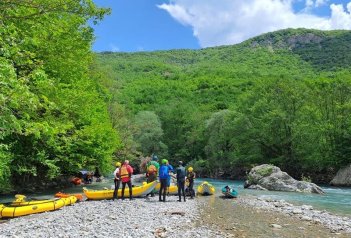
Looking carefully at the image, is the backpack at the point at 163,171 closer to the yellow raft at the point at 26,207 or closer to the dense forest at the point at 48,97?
the dense forest at the point at 48,97

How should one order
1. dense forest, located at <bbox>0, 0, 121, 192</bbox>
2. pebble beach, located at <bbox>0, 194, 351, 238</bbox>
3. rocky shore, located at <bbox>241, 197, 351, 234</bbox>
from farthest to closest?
1. rocky shore, located at <bbox>241, 197, 351, 234</bbox>
2. pebble beach, located at <bbox>0, 194, 351, 238</bbox>
3. dense forest, located at <bbox>0, 0, 121, 192</bbox>

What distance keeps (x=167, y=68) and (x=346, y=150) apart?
117m

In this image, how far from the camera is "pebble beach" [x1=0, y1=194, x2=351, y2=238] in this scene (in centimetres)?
1278

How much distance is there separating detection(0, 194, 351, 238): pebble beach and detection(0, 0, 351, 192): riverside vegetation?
358cm

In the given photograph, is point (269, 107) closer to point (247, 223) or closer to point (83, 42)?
point (83, 42)

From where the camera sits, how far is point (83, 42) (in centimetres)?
2469

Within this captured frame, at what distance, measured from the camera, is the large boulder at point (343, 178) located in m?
45.9

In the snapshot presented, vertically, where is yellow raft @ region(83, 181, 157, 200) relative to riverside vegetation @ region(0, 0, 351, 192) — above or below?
below

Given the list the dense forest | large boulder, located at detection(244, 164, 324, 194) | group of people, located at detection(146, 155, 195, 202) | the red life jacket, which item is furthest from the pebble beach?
large boulder, located at detection(244, 164, 324, 194)

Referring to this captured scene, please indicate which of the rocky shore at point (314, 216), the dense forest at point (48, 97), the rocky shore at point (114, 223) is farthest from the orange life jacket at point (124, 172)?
the rocky shore at point (314, 216)

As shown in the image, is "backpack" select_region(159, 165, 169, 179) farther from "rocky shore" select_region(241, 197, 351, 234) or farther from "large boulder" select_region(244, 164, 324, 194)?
"large boulder" select_region(244, 164, 324, 194)

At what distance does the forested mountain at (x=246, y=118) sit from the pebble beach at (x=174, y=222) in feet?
108

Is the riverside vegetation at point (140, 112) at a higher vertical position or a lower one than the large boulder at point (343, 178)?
higher

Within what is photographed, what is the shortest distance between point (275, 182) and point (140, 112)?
157 ft
